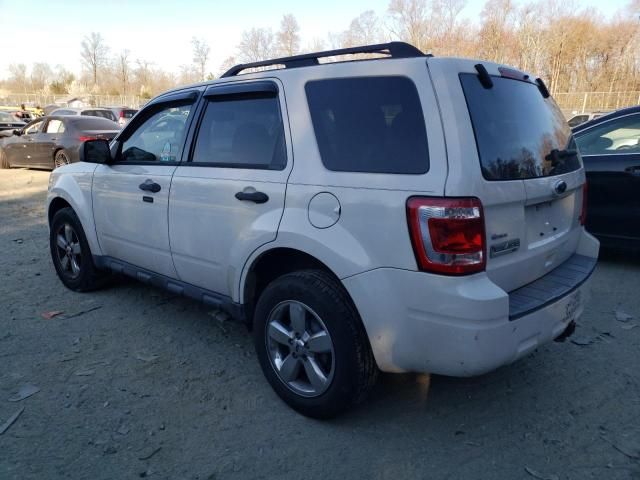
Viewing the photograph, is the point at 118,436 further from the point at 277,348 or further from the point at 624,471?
the point at 624,471

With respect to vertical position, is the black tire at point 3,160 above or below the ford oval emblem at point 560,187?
below

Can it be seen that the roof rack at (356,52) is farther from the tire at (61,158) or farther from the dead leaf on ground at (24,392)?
the tire at (61,158)

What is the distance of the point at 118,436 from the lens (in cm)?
→ 265

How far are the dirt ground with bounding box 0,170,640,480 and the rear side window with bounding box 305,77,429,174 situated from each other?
1.43 metres

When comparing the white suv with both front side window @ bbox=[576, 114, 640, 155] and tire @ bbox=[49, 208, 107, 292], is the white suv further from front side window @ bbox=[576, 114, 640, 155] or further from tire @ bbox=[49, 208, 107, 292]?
front side window @ bbox=[576, 114, 640, 155]

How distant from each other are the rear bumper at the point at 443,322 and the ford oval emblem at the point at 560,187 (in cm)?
61

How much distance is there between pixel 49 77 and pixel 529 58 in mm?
89015

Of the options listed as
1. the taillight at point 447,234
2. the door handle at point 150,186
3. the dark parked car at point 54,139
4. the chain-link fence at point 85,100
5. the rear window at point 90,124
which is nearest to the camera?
the taillight at point 447,234

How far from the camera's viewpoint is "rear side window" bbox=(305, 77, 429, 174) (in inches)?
91.8

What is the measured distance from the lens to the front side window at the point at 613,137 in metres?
5.17

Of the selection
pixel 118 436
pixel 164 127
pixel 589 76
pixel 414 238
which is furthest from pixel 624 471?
pixel 589 76

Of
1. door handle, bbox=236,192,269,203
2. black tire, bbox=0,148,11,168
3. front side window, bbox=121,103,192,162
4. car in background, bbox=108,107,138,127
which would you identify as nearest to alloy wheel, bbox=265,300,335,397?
door handle, bbox=236,192,269,203

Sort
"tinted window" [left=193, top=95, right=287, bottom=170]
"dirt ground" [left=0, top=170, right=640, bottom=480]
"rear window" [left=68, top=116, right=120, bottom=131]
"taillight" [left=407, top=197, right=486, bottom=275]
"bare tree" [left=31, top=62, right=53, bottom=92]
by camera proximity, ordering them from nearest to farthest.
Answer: "taillight" [left=407, top=197, right=486, bottom=275] < "dirt ground" [left=0, top=170, right=640, bottom=480] < "tinted window" [left=193, top=95, right=287, bottom=170] < "rear window" [left=68, top=116, right=120, bottom=131] < "bare tree" [left=31, top=62, right=53, bottom=92]

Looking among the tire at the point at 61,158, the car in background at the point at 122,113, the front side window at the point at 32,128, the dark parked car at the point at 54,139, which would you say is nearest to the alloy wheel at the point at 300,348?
the dark parked car at the point at 54,139
